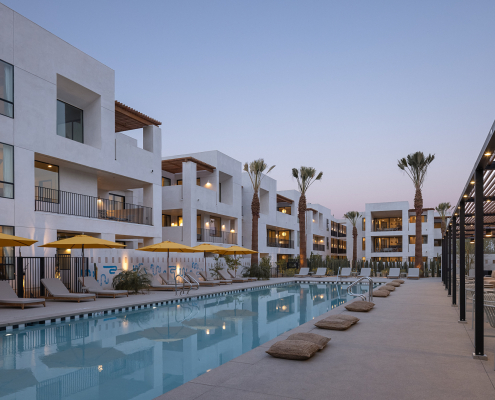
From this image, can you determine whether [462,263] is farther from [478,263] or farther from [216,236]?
[216,236]

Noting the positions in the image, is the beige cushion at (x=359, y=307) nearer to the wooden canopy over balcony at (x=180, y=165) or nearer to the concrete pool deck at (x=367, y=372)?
the concrete pool deck at (x=367, y=372)

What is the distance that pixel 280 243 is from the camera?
4069cm

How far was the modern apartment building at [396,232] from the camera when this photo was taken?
4206 centimetres

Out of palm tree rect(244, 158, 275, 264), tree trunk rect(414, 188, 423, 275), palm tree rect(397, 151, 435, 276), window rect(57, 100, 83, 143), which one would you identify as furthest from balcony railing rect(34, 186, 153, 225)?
palm tree rect(397, 151, 435, 276)

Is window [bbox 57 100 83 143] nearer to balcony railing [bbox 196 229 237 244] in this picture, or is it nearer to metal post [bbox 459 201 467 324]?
balcony railing [bbox 196 229 237 244]

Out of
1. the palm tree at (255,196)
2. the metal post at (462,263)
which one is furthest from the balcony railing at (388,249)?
the metal post at (462,263)

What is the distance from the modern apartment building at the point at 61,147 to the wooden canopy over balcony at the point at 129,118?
55mm

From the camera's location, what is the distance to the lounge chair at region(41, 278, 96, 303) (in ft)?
45.0

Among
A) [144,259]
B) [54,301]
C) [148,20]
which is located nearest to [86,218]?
[144,259]

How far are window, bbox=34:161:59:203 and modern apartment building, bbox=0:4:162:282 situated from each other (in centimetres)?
4

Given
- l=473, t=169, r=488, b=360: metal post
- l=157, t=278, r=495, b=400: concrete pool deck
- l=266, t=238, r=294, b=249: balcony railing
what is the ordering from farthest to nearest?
l=266, t=238, r=294, b=249: balcony railing, l=473, t=169, r=488, b=360: metal post, l=157, t=278, r=495, b=400: concrete pool deck

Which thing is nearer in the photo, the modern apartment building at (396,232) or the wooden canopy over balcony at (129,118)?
the wooden canopy over balcony at (129,118)

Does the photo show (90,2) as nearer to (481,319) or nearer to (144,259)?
(144,259)

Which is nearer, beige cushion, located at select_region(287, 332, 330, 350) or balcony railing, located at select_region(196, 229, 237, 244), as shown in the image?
beige cushion, located at select_region(287, 332, 330, 350)
